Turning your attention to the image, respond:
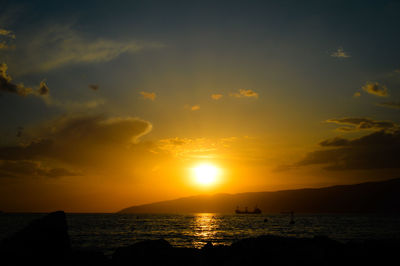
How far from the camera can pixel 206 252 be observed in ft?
73.9

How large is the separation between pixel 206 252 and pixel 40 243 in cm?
1180

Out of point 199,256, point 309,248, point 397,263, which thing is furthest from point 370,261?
point 199,256

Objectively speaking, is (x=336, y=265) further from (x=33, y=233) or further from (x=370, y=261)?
(x=33, y=233)

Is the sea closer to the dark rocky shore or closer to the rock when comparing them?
the rock

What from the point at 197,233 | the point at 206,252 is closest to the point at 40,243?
the point at 206,252

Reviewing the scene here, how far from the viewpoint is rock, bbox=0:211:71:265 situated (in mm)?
20359

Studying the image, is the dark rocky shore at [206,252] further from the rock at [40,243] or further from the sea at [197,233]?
the sea at [197,233]

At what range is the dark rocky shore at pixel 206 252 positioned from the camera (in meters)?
17.1

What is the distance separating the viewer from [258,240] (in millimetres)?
19812

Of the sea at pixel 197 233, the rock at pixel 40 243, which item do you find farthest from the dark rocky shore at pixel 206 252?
the sea at pixel 197 233

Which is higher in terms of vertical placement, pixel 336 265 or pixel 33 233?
pixel 33 233

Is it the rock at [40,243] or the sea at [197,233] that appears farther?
the sea at [197,233]

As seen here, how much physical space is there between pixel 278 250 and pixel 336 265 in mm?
3049

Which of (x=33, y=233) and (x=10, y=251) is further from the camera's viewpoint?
(x=33, y=233)
